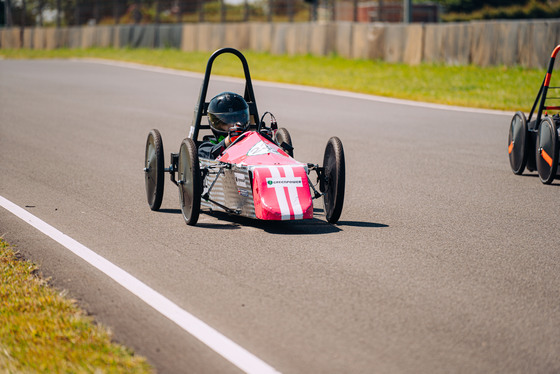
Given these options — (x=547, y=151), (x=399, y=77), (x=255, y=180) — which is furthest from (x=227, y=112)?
(x=399, y=77)

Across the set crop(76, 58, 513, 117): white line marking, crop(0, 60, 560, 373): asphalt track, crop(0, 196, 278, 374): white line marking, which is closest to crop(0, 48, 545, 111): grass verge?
crop(76, 58, 513, 117): white line marking

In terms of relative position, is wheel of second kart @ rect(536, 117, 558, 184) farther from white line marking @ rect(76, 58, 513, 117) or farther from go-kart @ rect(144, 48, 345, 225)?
white line marking @ rect(76, 58, 513, 117)

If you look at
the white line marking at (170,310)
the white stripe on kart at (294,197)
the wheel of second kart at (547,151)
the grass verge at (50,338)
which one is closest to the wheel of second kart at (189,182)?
the white stripe on kart at (294,197)

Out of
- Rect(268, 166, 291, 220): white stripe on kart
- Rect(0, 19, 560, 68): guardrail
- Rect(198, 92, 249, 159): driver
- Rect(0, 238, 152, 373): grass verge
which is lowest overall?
Rect(0, 238, 152, 373): grass verge

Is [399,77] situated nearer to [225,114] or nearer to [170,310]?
[225,114]

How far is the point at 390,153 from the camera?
12258 millimetres

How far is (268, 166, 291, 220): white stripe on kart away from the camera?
690 cm

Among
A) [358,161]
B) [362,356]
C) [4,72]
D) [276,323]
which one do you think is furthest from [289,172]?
[4,72]

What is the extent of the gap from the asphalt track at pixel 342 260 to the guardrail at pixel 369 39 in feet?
31.3

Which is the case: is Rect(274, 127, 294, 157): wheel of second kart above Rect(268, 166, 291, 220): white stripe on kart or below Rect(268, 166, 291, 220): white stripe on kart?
above

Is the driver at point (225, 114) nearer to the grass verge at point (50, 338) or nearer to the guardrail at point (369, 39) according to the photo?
the grass verge at point (50, 338)

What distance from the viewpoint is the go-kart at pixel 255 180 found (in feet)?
22.9

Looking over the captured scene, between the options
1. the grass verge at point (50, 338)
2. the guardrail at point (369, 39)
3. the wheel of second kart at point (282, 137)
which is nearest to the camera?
the grass verge at point (50, 338)

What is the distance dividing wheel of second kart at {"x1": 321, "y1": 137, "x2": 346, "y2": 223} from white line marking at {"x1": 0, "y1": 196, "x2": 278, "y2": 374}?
2.13 m
